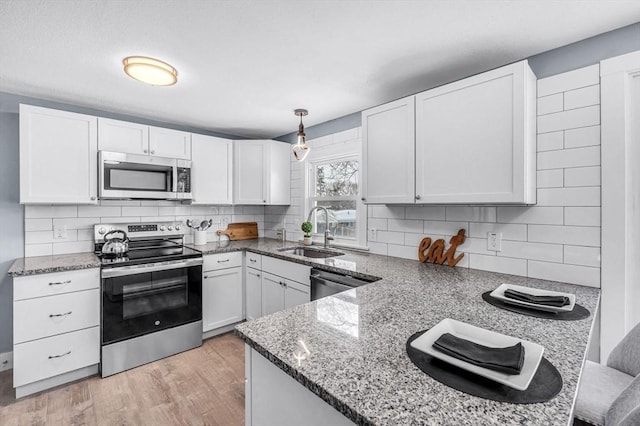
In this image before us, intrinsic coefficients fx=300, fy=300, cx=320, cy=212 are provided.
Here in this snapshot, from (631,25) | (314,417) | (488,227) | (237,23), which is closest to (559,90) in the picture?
(631,25)

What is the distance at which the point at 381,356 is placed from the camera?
0.88 m

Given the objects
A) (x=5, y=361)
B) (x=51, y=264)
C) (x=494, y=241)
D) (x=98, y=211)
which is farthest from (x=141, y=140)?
(x=494, y=241)

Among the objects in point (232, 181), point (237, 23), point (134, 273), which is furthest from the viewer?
point (232, 181)

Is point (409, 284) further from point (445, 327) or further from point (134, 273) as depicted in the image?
point (134, 273)

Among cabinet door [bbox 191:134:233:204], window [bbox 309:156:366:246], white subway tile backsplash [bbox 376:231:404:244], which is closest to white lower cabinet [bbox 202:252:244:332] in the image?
cabinet door [bbox 191:134:233:204]

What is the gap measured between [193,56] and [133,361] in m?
2.35

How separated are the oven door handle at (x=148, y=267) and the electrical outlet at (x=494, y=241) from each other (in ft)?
7.76

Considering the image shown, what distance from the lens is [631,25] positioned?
5.00 ft

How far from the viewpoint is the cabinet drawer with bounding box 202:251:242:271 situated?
2.89 metres

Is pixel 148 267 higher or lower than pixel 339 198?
lower

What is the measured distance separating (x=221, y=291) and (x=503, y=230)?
2512 mm

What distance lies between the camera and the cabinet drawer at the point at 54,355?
205cm

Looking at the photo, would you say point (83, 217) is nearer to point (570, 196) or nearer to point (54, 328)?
point (54, 328)

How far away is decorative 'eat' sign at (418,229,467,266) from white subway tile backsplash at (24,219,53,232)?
10.3 feet
